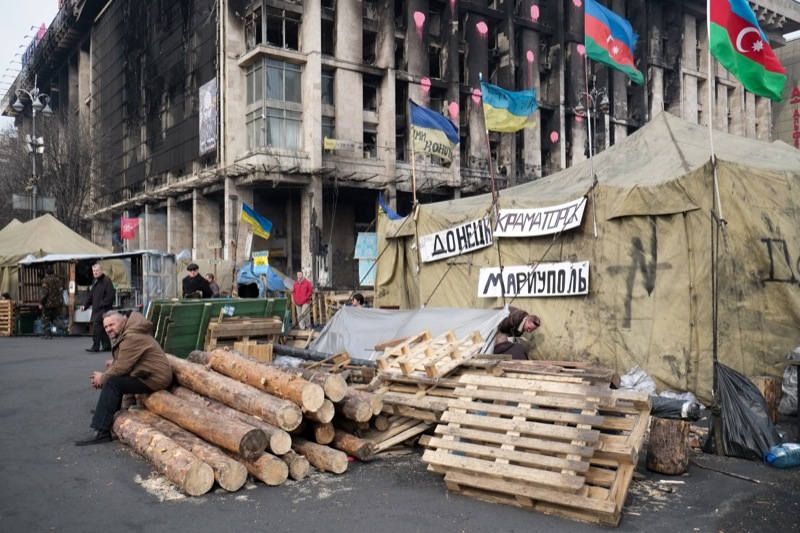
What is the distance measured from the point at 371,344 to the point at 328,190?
27098 millimetres

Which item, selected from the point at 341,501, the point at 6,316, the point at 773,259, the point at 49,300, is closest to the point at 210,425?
the point at 341,501

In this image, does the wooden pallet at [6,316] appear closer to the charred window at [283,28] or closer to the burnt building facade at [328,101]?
the burnt building facade at [328,101]

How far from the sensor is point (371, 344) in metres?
11.5

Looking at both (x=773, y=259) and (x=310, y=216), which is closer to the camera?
(x=773, y=259)

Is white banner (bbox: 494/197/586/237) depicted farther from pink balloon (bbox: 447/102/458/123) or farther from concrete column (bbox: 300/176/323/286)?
pink balloon (bbox: 447/102/458/123)

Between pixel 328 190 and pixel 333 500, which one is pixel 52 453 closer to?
pixel 333 500

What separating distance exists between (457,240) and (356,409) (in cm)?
657

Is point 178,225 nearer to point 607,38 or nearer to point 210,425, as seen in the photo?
point 607,38

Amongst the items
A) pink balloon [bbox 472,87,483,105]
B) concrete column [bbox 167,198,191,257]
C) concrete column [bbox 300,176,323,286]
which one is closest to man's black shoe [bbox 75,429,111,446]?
concrete column [bbox 300,176,323,286]

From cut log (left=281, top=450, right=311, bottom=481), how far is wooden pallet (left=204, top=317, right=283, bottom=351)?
22.5 feet

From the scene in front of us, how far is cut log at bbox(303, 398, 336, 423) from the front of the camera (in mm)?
6164

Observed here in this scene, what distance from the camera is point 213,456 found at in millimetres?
5723

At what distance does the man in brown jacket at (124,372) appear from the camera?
23.4ft

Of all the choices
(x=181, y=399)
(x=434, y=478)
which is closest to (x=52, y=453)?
(x=181, y=399)
